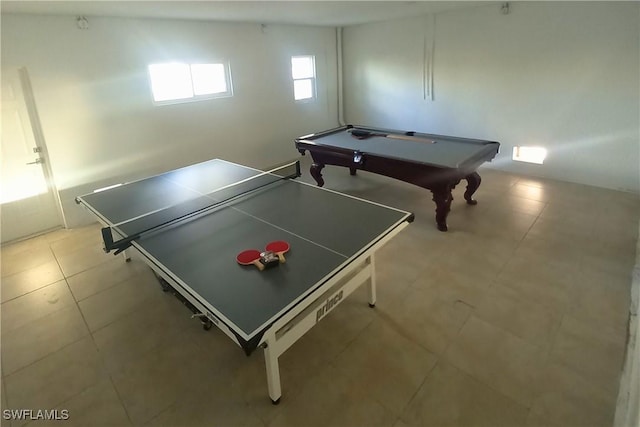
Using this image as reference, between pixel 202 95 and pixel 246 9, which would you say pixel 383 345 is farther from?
pixel 202 95

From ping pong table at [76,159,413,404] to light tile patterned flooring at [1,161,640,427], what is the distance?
0.27m

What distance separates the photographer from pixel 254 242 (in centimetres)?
219

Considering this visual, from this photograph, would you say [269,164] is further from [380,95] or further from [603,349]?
[603,349]

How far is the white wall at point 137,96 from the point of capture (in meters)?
3.78

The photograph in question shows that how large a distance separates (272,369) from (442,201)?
2520mm

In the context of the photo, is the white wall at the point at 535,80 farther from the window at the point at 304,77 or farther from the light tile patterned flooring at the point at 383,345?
the light tile patterned flooring at the point at 383,345

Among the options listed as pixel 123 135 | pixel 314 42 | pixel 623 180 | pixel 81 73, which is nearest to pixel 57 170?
pixel 123 135

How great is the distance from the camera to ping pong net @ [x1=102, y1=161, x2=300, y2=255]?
2.21 metres

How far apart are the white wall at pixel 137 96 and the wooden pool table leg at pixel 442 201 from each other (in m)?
3.26

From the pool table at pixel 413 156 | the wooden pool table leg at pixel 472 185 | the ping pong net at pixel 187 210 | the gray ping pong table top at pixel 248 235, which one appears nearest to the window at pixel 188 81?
the pool table at pixel 413 156

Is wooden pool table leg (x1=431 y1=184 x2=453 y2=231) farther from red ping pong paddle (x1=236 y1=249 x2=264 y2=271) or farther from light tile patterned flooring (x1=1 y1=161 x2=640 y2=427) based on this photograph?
red ping pong paddle (x1=236 y1=249 x2=264 y2=271)

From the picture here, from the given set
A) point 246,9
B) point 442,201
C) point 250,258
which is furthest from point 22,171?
point 442,201

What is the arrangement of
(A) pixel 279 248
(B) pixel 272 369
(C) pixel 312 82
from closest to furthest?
(B) pixel 272 369
(A) pixel 279 248
(C) pixel 312 82

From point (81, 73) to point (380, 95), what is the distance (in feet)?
15.1
